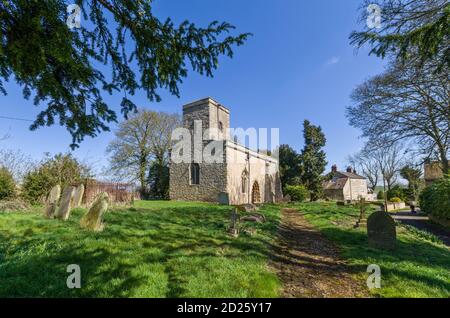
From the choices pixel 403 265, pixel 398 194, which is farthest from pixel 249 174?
pixel 398 194

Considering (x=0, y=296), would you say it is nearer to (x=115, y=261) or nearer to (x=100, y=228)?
(x=115, y=261)

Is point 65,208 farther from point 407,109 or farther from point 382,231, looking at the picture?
point 407,109

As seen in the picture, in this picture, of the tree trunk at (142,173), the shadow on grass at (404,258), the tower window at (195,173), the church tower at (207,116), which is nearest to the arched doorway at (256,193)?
the church tower at (207,116)

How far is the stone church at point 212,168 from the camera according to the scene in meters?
21.3

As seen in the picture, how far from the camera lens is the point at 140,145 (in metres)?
30.6

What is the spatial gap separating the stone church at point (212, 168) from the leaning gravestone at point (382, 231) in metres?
12.6

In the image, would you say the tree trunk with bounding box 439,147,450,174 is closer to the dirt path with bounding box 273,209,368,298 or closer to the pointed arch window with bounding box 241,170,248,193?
the dirt path with bounding box 273,209,368,298

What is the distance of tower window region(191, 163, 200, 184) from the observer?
22219 mm

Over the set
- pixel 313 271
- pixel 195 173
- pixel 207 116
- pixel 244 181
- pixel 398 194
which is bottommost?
pixel 313 271

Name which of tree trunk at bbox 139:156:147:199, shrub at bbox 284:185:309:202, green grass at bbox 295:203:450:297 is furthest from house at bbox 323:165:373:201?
green grass at bbox 295:203:450:297

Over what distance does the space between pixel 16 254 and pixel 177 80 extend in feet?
14.6

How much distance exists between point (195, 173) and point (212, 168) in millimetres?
1895

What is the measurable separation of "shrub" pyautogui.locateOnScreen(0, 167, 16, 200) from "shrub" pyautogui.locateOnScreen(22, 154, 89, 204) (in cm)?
51

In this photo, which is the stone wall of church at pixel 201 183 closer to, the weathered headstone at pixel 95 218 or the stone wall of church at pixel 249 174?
the stone wall of church at pixel 249 174
